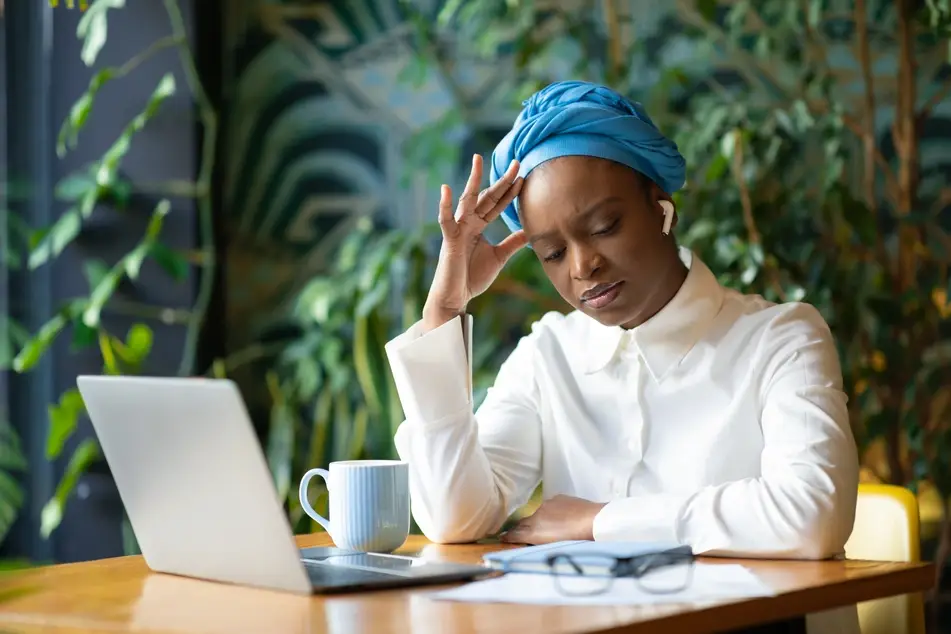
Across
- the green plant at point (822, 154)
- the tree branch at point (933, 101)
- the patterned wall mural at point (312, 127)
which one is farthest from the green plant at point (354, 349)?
the tree branch at point (933, 101)

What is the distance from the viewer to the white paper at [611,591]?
1240 mm

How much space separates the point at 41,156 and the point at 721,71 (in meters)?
1.84

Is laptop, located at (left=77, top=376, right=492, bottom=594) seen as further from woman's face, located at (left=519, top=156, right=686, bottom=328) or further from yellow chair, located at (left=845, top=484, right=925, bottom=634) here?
yellow chair, located at (left=845, top=484, right=925, bottom=634)

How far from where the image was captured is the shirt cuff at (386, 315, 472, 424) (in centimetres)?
188

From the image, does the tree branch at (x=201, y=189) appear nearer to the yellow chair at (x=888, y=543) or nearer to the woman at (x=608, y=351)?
the woman at (x=608, y=351)

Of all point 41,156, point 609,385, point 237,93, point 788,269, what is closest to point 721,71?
point 788,269

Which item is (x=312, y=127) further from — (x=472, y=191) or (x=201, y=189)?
(x=472, y=191)

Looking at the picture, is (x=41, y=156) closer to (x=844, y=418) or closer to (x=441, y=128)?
(x=441, y=128)

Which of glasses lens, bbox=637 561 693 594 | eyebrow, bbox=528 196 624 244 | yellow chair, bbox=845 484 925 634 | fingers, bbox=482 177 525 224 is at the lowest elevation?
yellow chair, bbox=845 484 925 634

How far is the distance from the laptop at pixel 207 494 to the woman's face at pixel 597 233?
56 cm

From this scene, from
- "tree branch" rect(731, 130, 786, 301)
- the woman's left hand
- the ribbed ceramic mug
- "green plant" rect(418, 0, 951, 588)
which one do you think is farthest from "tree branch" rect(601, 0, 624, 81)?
the ribbed ceramic mug

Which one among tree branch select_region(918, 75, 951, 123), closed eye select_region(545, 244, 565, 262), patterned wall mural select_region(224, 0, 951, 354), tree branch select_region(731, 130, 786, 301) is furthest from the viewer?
patterned wall mural select_region(224, 0, 951, 354)

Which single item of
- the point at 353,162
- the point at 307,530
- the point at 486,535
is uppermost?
the point at 353,162

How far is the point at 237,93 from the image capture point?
374cm
